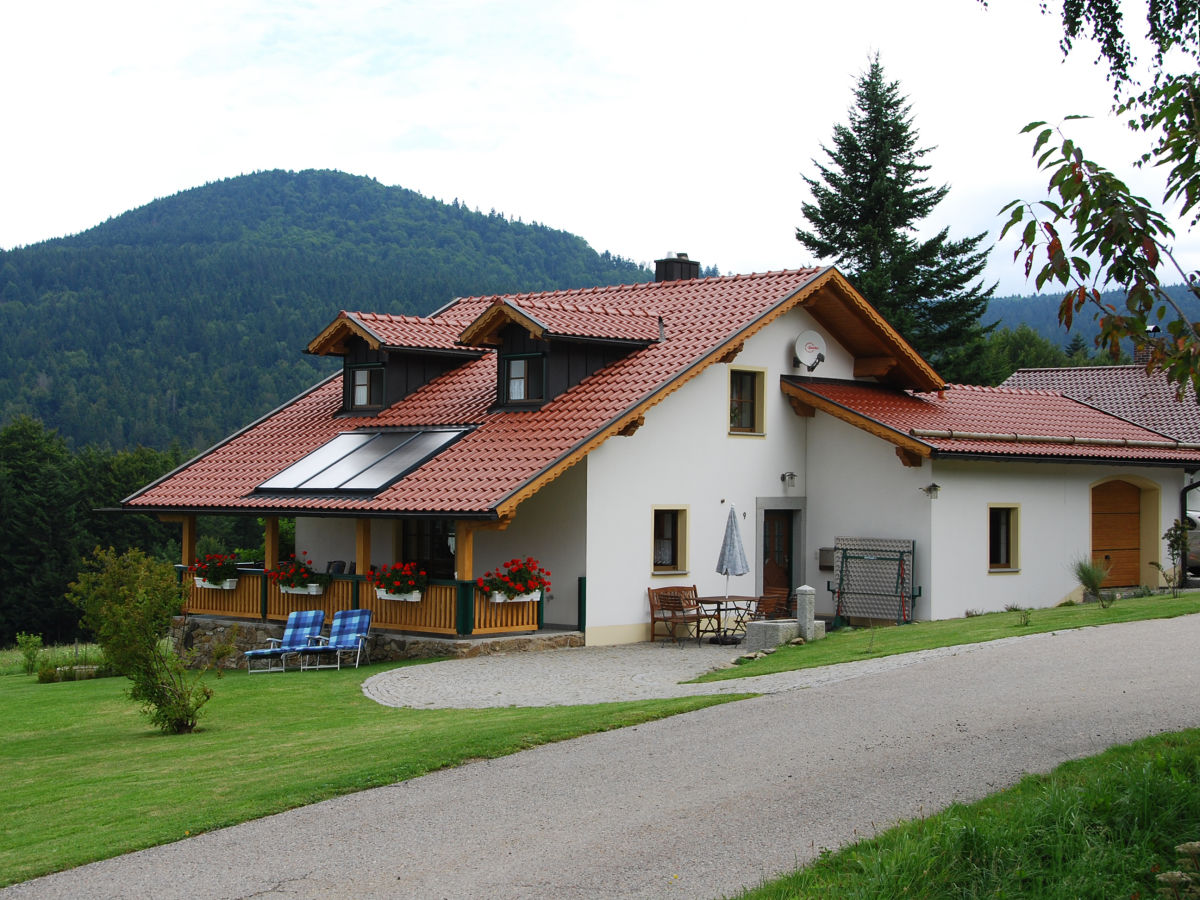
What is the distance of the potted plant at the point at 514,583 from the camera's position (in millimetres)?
20781

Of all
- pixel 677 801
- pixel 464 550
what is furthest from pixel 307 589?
pixel 677 801

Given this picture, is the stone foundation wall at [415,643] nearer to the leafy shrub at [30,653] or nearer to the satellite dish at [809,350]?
the leafy shrub at [30,653]

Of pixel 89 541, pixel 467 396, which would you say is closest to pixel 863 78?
pixel 467 396

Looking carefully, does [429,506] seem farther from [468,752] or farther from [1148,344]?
[1148,344]

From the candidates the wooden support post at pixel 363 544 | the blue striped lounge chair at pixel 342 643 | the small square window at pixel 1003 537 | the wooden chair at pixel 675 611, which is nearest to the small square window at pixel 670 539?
the wooden chair at pixel 675 611

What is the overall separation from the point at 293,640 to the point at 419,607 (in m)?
2.03

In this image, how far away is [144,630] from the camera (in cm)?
1494

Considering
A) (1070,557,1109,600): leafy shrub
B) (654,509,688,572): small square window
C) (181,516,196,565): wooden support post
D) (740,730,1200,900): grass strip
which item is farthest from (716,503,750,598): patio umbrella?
(740,730,1200,900): grass strip

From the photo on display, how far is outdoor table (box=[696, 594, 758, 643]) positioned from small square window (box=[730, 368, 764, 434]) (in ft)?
10.7

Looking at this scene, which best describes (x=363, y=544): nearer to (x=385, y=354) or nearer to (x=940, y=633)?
(x=385, y=354)

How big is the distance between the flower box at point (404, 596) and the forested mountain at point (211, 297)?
117364 millimetres

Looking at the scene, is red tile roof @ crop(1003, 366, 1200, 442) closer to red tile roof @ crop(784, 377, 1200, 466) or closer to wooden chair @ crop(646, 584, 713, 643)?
red tile roof @ crop(784, 377, 1200, 466)

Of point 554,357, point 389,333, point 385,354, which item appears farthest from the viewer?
point 385,354

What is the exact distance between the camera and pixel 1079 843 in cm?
790
